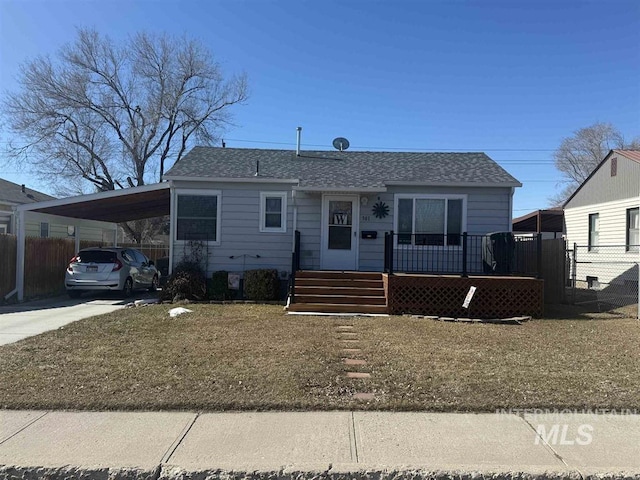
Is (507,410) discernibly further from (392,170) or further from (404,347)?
(392,170)

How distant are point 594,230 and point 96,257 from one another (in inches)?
709

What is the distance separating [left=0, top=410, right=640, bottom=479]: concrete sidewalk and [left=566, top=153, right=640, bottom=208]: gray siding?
45.4 feet

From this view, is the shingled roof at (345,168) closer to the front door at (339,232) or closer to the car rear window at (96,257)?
the front door at (339,232)

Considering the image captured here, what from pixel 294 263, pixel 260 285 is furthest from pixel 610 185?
pixel 260 285

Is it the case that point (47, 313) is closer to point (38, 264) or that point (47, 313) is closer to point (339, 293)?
point (38, 264)

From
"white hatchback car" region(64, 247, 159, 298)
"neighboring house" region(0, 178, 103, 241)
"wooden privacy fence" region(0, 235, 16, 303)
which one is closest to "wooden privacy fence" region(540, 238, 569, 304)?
"white hatchback car" region(64, 247, 159, 298)

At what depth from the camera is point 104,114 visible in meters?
26.6

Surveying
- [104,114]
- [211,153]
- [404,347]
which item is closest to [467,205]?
[404,347]

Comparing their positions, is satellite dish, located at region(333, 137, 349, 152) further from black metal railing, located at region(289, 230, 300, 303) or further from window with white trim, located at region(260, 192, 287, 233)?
black metal railing, located at region(289, 230, 300, 303)

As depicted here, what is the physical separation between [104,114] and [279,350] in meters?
24.9

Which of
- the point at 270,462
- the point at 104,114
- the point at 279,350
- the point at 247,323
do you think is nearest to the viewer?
the point at 270,462

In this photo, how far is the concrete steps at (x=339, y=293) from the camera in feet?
33.7

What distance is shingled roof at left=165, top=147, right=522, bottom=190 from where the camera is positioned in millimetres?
12648

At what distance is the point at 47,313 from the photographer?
33.2 feet
